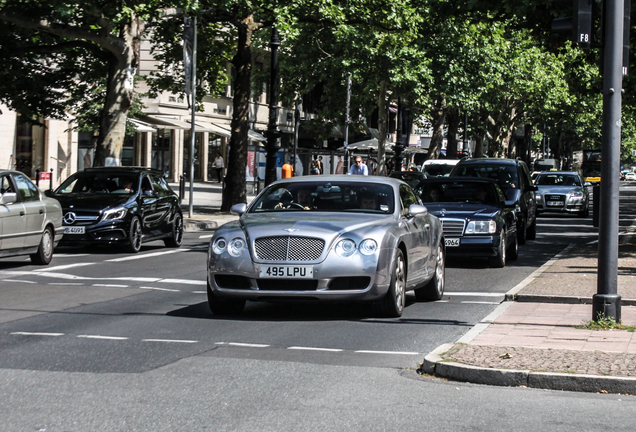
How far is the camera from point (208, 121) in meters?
54.8

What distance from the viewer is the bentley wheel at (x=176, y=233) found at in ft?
64.6

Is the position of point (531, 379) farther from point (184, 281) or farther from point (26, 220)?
point (26, 220)

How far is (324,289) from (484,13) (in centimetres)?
1030

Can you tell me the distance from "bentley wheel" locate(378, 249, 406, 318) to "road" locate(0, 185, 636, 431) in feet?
0.50

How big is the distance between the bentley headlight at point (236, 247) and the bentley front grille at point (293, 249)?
242 mm

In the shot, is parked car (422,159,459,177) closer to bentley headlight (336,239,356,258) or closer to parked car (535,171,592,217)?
parked car (535,171,592,217)

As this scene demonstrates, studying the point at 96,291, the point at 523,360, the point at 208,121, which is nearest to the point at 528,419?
the point at 523,360

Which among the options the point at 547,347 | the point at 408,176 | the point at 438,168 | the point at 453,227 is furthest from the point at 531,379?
the point at 438,168

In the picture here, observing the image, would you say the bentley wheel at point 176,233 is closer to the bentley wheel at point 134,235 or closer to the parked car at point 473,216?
the bentley wheel at point 134,235

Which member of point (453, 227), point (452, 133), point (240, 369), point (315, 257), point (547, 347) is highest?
point (452, 133)

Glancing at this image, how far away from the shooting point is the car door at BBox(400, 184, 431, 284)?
10.5m

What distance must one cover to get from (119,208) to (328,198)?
322 inches

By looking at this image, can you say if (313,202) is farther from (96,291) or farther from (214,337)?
(96,291)

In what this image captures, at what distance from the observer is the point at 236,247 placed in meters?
9.74
